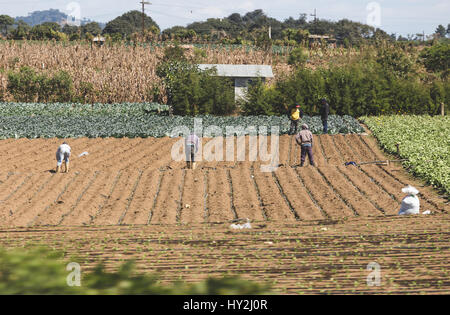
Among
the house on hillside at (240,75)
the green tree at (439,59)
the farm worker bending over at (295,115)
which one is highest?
the green tree at (439,59)

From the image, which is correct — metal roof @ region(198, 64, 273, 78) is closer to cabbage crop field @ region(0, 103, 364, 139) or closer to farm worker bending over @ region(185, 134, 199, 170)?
cabbage crop field @ region(0, 103, 364, 139)

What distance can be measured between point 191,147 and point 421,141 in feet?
33.2

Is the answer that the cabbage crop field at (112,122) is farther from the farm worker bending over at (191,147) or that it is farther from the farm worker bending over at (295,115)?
the farm worker bending over at (191,147)

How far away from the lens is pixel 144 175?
15.9 m

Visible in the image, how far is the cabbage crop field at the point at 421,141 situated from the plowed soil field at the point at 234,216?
50 centimetres

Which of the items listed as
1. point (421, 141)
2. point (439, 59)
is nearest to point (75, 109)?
point (421, 141)

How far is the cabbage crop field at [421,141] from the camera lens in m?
15.5

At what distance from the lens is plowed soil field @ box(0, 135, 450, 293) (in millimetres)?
6105

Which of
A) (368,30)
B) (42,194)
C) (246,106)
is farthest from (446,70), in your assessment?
(368,30)

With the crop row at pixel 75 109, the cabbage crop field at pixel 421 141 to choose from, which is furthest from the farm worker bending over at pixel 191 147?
the crop row at pixel 75 109

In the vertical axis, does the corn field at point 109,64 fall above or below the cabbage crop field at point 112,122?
above

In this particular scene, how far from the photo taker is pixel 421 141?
21.5m

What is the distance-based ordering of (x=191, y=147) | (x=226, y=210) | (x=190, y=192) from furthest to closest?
1. (x=191, y=147)
2. (x=190, y=192)
3. (x=226, y=210)

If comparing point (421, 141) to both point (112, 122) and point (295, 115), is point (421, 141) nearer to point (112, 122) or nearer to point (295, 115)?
point (295, 115)
